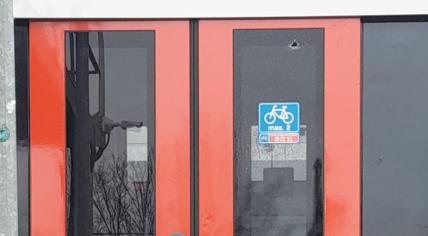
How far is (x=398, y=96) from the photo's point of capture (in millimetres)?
3771

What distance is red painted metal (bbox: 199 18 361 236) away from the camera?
374cm

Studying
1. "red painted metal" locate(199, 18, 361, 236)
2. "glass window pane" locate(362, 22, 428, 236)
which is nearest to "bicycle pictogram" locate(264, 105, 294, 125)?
"red painted metal" locate(199, 18, 361, 236)

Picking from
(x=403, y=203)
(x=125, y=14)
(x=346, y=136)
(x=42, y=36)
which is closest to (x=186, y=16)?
(x=125, y=14)

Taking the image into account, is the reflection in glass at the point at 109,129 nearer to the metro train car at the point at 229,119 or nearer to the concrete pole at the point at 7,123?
the metro train car at the point at 229,119

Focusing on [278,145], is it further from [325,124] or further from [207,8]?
[207,8]

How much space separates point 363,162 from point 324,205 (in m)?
0.28

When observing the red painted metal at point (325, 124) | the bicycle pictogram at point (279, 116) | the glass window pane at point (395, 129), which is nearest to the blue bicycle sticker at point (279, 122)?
the bicycle pictogram at point (279, 116)

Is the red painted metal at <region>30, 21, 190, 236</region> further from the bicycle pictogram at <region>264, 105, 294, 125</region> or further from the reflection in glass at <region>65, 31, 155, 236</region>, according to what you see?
the bicycle pictogram at <region>264, 105, 294, 125</region>

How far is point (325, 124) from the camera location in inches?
147

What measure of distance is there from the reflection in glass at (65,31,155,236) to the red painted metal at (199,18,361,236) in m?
0.27

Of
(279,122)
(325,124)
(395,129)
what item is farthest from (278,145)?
(395,129)

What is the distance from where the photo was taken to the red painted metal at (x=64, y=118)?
3760 millimetres

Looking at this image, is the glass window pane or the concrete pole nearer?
the concrete pole

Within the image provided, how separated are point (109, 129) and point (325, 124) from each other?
41.8 inches
